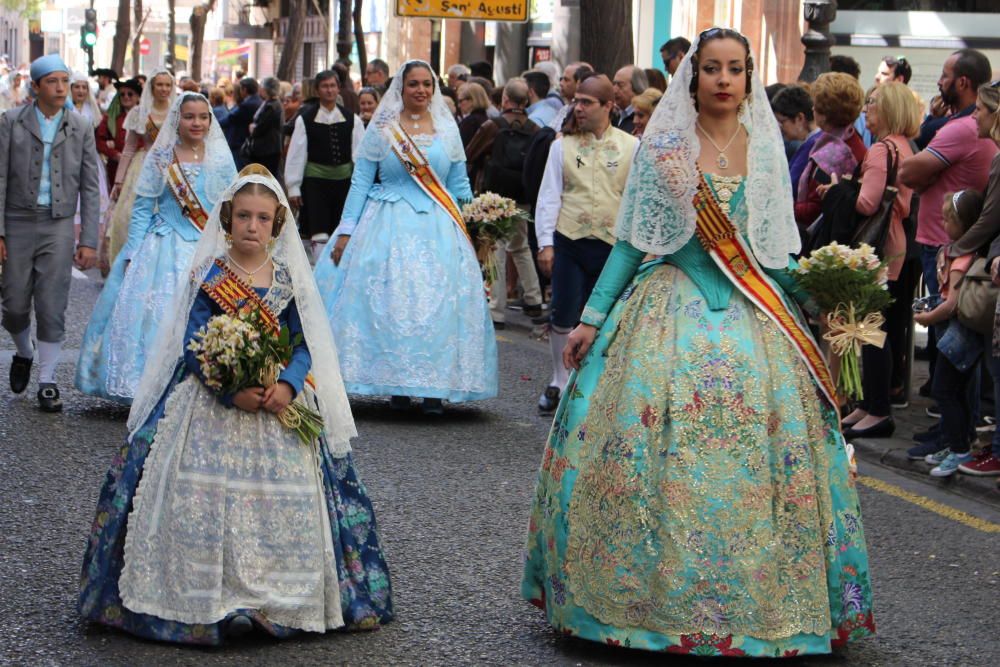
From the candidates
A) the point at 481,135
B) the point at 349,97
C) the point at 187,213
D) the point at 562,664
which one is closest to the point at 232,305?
the point at 562,664

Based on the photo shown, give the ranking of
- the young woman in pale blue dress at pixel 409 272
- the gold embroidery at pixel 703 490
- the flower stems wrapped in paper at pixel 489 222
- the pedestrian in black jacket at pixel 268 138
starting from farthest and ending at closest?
the pedestrian in black jacket at pixel 268 138 < the flower stems wrapped in paper at pixel 489 222 < the young woman in pale blue dress at pixel 409 272 < the gold embroidery at pixel 703 490

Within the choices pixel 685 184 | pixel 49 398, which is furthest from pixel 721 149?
pixel 49 398

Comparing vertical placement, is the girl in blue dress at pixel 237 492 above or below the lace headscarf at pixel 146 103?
below

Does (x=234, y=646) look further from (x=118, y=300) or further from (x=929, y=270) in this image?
(x=929, y=270)

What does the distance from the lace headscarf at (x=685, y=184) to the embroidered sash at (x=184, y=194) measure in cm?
447

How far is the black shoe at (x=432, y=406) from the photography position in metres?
10.2

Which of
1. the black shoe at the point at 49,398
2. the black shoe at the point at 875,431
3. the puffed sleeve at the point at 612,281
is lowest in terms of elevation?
the black shoe at the point at 875,431

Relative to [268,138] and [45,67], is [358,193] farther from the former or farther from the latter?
[268,138]

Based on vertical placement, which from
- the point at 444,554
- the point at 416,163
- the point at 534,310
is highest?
the point at 416,163

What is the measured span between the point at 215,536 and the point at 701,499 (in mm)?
1490

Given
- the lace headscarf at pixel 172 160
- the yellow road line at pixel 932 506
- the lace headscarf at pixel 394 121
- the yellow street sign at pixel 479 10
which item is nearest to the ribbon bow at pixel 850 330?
the yellow road line at pixel 932 506

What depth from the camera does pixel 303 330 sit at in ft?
19.2

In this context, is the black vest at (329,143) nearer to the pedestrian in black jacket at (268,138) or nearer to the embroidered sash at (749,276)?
the pedestrian in black jacket at (268,138)

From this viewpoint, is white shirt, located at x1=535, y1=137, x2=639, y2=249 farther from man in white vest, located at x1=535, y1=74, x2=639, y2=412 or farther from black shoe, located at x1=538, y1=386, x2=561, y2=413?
black shoe, located at x1=538, y1=386, x2=561, y2=413
